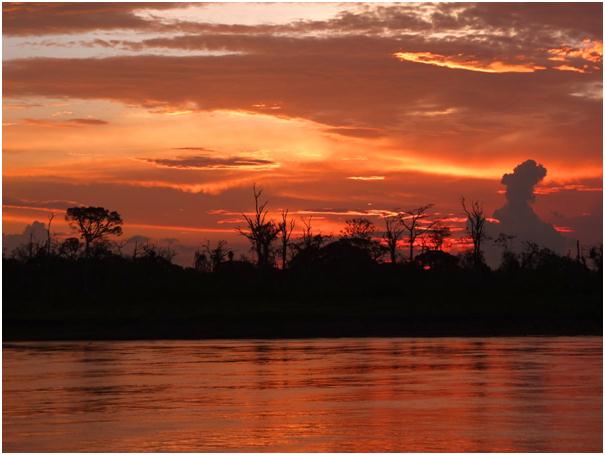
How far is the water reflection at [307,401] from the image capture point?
20.4 metres

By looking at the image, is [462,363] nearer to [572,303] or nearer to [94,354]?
[94,354]

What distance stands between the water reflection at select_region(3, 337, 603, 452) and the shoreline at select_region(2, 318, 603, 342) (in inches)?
591

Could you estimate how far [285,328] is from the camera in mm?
65312

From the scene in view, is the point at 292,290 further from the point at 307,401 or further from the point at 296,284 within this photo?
the point at 307,401

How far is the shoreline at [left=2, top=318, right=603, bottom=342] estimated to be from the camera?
59.2 m

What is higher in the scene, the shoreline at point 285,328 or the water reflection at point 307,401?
the shoreline at point 285,328

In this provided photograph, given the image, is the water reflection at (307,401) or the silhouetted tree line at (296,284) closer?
the water reflection at (307,401)

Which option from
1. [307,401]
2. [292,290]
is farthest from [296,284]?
[307,401]

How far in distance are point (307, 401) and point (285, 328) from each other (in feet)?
128

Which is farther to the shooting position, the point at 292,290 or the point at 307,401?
the point at 292,290

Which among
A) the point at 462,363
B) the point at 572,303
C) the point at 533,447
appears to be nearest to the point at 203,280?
the point at 572,303

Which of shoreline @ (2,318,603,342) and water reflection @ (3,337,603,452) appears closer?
water reflection @ (3,337,603,452)

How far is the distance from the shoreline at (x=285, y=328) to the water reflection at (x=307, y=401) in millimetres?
15004

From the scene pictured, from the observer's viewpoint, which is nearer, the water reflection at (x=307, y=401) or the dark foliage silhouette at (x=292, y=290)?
the water reflection at (x=307, y=401)
